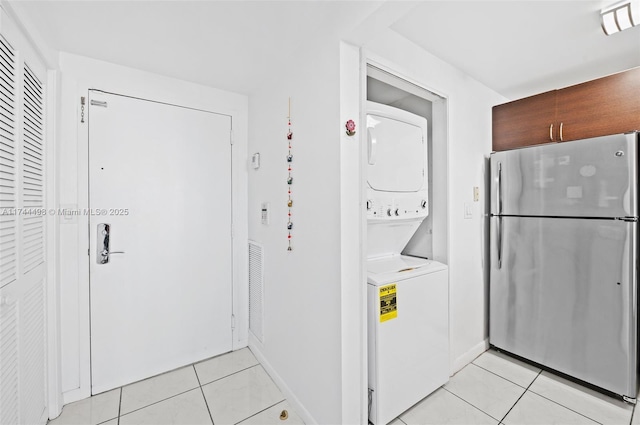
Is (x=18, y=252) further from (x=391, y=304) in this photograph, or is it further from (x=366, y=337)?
(x=391, y=304)

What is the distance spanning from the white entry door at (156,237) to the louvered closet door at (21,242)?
1.12 feet

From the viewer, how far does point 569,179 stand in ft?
6.56

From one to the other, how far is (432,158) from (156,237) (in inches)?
87.1

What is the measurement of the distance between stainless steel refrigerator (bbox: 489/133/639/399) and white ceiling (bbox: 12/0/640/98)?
0.68 meters

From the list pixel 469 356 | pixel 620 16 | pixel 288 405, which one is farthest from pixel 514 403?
pixel 620 16

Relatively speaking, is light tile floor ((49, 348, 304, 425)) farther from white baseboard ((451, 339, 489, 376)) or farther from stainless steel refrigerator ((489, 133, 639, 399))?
stainless steel refrigerator ((489, 133, 639, 399))

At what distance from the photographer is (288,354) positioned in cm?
187

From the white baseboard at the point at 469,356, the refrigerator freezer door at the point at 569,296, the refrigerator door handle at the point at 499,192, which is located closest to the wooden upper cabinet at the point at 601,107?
the refrigerator door handle at the point at 499,192

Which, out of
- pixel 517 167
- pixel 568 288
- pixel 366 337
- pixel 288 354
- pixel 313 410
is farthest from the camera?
pixel 517 167

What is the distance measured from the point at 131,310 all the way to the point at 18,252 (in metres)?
0.92

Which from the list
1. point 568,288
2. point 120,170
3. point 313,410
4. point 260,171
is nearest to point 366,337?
point 313,410

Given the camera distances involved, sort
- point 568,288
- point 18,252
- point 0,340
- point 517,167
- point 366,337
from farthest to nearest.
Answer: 1. point 517,167
2. point 568,288
3. point 366,337
4. point 18,252
5. point 0,340

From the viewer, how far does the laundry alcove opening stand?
2.04m

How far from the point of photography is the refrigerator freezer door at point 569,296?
179 cm
